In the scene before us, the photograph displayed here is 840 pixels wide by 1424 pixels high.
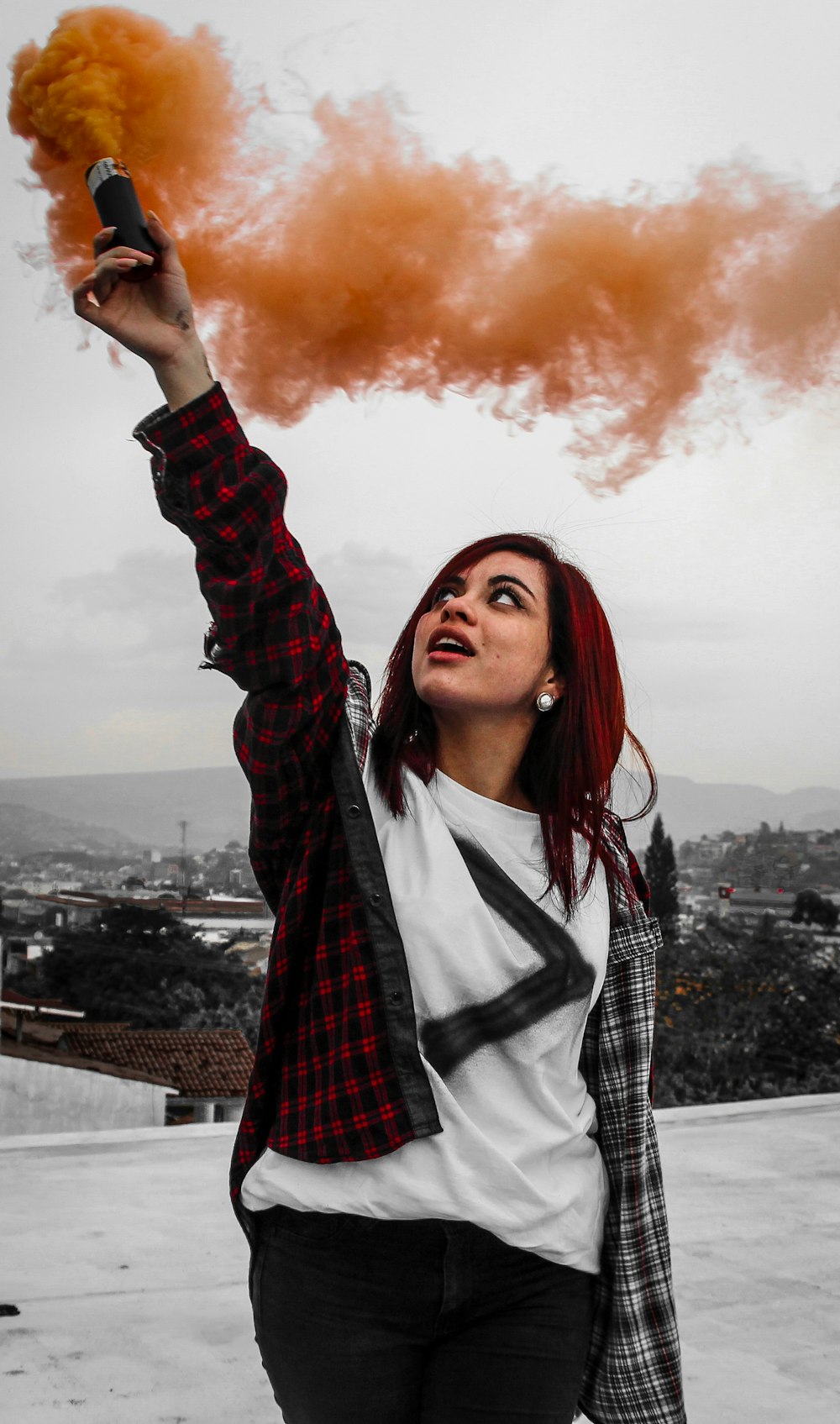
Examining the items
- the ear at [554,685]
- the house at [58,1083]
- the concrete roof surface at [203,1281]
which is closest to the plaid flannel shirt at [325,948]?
the ear at [554,685]

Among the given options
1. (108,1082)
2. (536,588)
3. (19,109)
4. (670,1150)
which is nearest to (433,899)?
(536,588)

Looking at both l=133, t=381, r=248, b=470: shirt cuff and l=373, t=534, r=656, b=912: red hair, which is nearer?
l=133, t=381, r=248, b=470: shirt cuff

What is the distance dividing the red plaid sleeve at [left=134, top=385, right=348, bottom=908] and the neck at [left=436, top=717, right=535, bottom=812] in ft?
0.67

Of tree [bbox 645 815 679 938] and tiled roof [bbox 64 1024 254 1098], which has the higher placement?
tree [bbox 645 815 679 938]

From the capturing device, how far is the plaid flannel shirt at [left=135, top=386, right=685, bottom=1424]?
1.04 m

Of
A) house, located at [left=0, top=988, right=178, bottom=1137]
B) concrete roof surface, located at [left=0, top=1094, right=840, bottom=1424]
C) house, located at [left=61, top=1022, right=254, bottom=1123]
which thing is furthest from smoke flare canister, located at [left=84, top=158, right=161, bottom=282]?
house, located at [left=61, top=1022, right=254, bottom=1123]

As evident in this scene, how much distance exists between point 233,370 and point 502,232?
0.81 m

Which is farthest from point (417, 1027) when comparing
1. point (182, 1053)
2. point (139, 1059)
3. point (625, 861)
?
point (182, 1053)

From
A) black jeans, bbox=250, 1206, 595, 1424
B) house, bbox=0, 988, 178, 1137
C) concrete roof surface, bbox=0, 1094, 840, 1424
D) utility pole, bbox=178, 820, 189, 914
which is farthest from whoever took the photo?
utility pole, bbox=178, 820, 189, 914

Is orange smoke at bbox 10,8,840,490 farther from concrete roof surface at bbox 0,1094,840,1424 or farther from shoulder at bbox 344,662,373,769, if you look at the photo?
concrete roof surface at bbox 0,1094,840,1424

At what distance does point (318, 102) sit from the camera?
2.77 meters

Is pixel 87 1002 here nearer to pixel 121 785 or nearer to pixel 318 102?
pixel 121 785

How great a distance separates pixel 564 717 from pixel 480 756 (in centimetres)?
11

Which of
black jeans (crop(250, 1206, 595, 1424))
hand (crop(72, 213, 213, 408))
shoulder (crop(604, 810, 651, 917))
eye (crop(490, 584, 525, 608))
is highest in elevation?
hand (crop(72, 213, 213, 408))
